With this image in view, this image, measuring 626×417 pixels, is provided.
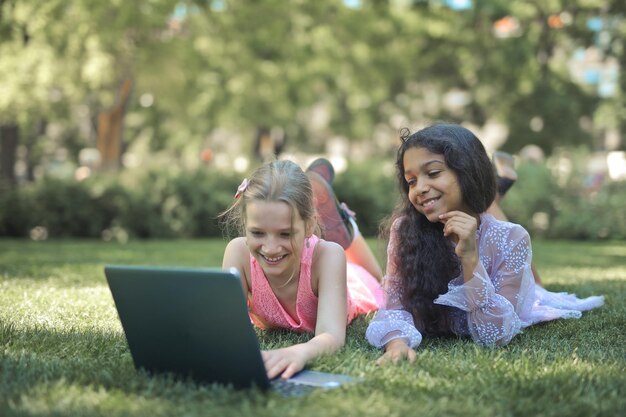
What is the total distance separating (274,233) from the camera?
11.0 feet

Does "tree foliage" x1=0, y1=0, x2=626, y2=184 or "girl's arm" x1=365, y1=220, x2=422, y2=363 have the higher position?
"tree foliage" x1=0, y1=0, x2=626, y2=184

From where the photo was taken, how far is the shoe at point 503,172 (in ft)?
18.1

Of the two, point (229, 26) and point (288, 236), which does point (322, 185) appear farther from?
point (229, 26)

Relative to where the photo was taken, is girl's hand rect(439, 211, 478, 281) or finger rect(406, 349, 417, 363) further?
girl's hand rect(439, 211, 478, 281)

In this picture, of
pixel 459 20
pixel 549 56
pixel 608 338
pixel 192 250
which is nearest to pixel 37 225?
pixel 192 250

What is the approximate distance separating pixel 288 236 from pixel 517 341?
135cm

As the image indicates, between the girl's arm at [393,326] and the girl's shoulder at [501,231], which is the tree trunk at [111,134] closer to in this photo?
the girl's arm at [393,326]

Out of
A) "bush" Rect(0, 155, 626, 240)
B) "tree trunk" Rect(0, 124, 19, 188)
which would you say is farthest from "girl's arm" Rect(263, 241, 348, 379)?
"tree trunk" Rect(0, 124, 19, 188)

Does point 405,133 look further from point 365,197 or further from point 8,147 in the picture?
point 8,147

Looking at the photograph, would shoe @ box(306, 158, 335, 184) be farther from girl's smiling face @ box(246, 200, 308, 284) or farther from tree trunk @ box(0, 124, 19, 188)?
tree trunk @ box(0, 124, 19, 188)

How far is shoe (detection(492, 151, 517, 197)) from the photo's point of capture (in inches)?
218

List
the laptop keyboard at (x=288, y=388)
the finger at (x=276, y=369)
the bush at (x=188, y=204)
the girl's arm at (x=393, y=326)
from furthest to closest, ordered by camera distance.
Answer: the bush at (x=188, y=204) → the girl's arm at (x=393, y=326) → the finger at (x=276, y=369) → the laptop keyboard at (x=288, y=388)

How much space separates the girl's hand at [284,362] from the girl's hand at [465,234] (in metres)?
0.91

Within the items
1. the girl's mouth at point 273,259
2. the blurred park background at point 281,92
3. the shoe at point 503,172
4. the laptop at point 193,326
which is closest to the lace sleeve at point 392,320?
the girl's mouth at point 273,259
